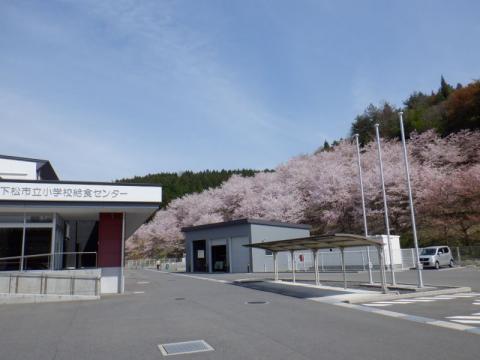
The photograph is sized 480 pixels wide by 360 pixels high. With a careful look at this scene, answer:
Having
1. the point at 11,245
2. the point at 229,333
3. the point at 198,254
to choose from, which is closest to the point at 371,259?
the point at 198,254

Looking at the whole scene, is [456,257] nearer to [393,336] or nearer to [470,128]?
[470,128]

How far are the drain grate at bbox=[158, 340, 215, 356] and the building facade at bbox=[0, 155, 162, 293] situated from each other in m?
10.5

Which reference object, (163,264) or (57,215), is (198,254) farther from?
(57,215)

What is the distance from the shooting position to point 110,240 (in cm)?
1827

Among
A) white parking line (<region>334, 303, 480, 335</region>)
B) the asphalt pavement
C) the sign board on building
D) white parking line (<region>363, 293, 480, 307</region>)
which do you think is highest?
the sign board on building

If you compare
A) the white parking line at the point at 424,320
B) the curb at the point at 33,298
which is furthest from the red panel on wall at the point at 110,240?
the white parking line at the point at 424,320

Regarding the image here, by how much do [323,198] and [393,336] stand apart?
3525 centimetres

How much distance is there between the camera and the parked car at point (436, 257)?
2792 centimetres

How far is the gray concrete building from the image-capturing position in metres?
34.9

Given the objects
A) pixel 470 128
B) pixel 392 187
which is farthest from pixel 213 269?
pixel 470 128

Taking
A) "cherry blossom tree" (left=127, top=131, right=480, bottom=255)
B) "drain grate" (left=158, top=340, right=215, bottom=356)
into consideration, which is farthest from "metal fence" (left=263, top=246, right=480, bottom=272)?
"drain grate" (left=158, top=340, right=215, bottom=356)

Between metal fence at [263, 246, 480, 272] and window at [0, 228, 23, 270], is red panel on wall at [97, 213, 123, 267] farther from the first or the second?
metal fence at [263, 246, 480, 272]

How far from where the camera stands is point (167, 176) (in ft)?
331

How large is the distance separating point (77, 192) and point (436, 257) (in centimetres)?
2403
